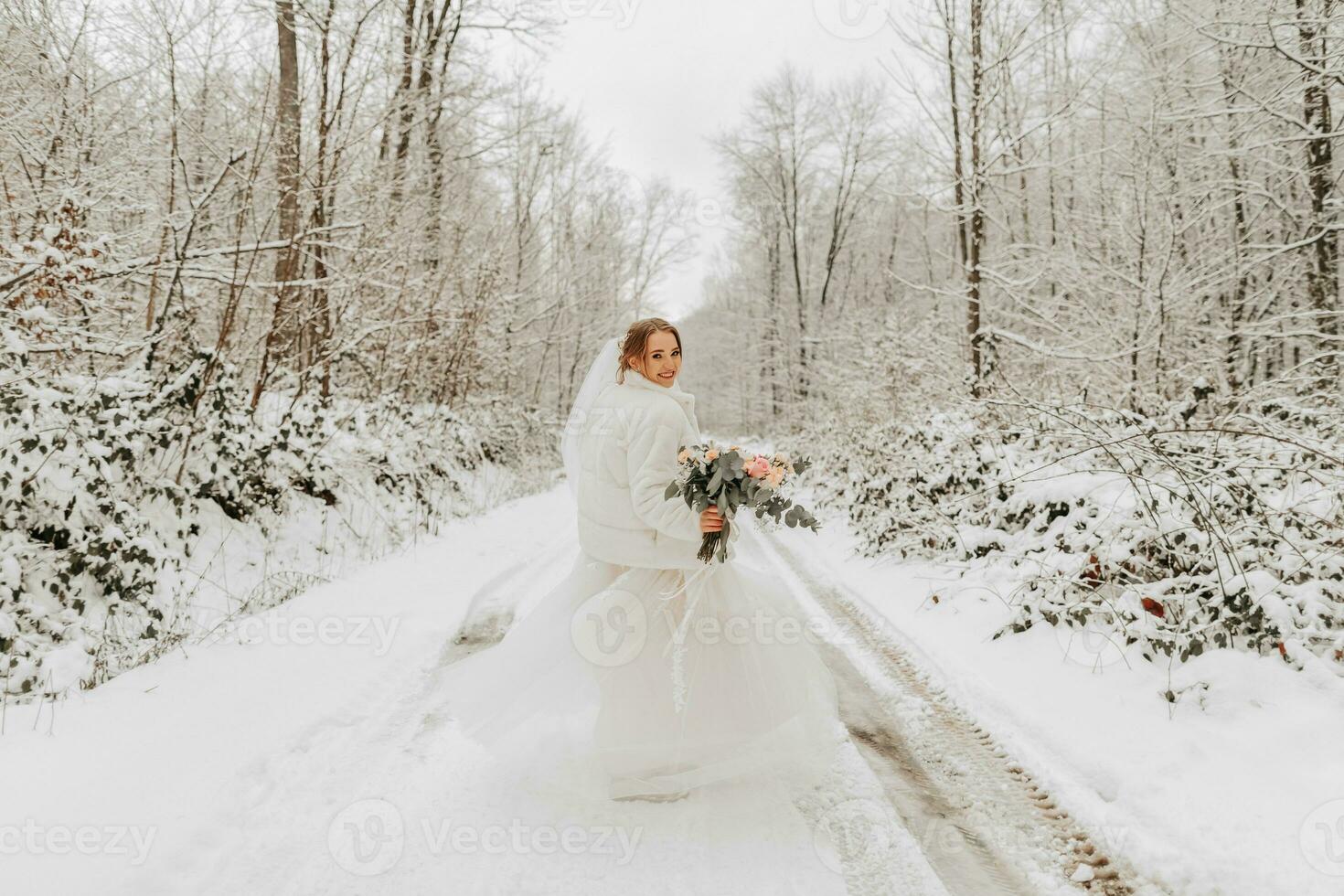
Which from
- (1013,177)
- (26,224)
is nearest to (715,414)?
(1013,177)

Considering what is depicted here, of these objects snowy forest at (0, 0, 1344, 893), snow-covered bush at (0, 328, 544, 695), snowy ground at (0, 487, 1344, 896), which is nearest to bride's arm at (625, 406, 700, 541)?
snowy ground at (0, 487, 1344, 896)

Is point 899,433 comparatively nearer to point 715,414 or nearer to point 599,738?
point 599,738

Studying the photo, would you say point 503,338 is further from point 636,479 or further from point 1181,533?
point 1181,533

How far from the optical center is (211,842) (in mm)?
2408

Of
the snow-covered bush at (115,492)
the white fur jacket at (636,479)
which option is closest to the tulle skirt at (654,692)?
the white fur jacket at (636,479)

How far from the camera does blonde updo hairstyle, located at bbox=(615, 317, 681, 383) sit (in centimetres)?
302

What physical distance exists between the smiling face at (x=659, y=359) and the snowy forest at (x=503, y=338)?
2.40 m

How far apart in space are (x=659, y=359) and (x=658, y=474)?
53 cm

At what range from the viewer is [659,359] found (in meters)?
2.99

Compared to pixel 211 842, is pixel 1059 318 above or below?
above

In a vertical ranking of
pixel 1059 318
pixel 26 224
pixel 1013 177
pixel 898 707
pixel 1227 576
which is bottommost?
pixel 898 707

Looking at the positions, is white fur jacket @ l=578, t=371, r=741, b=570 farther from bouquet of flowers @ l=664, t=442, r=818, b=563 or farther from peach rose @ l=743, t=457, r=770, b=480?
peach rose @ l=743, t=457, r=770, b=480

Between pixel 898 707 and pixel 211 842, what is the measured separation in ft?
10.5

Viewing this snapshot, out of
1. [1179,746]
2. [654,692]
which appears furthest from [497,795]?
[1179,746]
